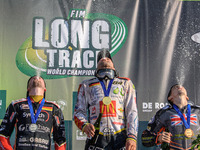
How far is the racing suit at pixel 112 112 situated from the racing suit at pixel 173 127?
0.51m

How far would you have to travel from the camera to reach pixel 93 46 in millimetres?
4641

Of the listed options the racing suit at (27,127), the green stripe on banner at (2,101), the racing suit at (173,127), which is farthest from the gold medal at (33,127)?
the racing suit at (173,127)

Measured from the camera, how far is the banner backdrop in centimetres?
451

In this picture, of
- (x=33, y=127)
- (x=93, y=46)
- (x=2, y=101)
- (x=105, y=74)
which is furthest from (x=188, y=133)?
(x=2, y=101)

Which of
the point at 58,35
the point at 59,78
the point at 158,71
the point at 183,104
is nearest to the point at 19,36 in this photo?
the point at 58,35

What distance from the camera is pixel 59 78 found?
179 inches

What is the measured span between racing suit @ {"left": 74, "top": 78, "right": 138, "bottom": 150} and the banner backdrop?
0.97 metres

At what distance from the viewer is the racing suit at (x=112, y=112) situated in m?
3.33

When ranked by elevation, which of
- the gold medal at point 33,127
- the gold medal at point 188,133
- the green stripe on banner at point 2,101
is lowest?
the gold medal at point 188,133

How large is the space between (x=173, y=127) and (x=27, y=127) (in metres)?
1.66

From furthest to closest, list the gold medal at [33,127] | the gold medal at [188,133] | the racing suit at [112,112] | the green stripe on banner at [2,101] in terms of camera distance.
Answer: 1. the green stripe on banner at [2,101]
2. the gold medal at [188,133]
3. the gold medal at [33,127]
4. the racing suit at [112,112]

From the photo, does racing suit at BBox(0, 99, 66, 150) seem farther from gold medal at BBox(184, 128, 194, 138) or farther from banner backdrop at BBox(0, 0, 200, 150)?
gold medal at BBox(184, 128, 194, 138)

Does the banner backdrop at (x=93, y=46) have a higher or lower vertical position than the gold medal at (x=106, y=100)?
higher

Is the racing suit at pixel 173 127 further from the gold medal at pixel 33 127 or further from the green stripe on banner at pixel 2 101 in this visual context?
the green stripe on banner at pixel 2 101
